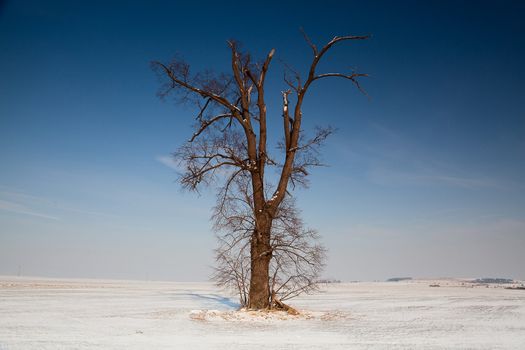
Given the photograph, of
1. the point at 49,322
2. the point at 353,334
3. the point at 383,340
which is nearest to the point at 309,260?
the point at 353,334

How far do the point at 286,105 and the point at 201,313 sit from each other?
25.6 ft

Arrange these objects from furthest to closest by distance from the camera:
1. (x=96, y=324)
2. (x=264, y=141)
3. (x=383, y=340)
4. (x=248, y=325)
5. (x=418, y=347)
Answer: (x=264, y=141) < (x=248, y=325) < (x=96, y=324) < (x=383, y=340) < (x=418, y=347)

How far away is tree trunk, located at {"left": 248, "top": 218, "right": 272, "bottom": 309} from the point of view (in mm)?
13781

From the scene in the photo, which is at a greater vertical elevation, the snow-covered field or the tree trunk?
the tree trunk

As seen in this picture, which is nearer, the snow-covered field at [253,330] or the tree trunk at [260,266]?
the snow-covered field at [253,330]

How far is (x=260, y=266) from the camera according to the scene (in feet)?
45.9

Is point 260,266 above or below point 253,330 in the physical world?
above

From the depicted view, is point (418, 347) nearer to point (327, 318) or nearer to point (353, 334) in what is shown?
point (353, 334)

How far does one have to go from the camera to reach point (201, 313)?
12.7 m

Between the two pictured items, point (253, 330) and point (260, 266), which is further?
point (260, 266)

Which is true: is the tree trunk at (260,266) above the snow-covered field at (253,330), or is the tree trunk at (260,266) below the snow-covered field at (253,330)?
above

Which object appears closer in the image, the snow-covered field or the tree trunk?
the snow-covered field

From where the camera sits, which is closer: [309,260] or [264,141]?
[309,260]

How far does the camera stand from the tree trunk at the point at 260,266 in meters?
13.8
